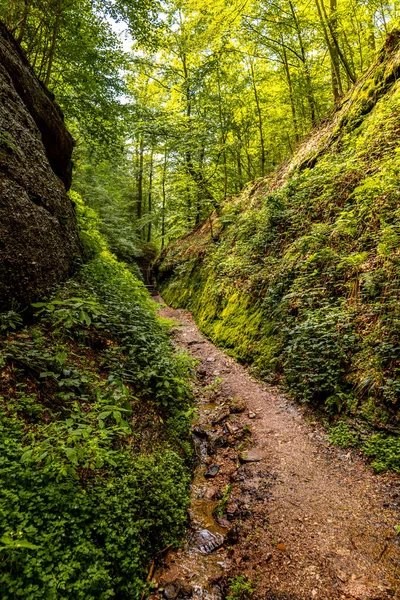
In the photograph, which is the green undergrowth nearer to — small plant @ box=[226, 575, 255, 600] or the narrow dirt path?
the narrow dirt path

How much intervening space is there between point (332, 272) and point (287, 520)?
447 cm

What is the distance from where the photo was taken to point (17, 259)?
13.5 feet

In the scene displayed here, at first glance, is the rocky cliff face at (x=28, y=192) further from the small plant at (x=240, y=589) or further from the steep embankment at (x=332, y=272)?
the steep embankment at (x=332, y=272)

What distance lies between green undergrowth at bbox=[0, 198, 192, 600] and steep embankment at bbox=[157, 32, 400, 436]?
8.68ft

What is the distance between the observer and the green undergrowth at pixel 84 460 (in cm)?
204

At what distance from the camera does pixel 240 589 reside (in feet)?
8.72

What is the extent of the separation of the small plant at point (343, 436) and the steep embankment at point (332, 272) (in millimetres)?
273

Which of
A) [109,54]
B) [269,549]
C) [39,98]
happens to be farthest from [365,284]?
[109,54]

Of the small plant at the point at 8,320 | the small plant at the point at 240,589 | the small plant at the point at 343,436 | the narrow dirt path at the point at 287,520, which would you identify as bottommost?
the small plant at the point at 240,589

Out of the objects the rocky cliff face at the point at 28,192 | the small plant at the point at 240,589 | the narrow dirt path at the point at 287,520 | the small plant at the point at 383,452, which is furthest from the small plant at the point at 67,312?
the small plant at the point at 383,452

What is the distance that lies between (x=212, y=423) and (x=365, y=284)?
3.68 metres

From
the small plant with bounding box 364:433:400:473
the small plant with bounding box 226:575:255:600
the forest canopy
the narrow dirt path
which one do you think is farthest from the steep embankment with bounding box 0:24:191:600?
the small plant with bounding box 364:433:400:473

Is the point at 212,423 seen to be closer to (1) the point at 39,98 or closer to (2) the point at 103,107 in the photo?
(1) the point at 39,98

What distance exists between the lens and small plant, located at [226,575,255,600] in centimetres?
261
